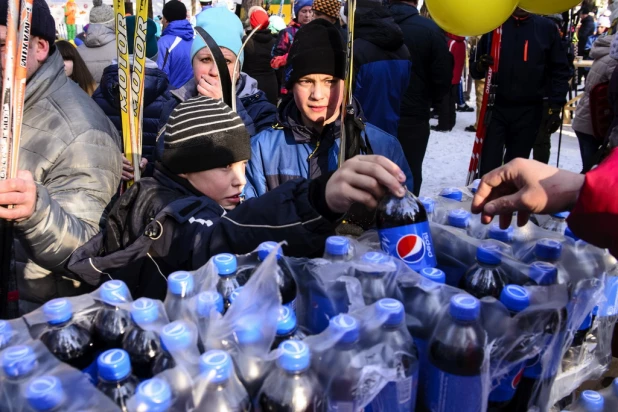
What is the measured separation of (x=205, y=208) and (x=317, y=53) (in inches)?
47.7

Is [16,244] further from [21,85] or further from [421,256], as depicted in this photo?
[421,256]

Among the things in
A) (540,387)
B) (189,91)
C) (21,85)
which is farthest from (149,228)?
(189,91)

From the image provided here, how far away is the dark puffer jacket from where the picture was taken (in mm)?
3549

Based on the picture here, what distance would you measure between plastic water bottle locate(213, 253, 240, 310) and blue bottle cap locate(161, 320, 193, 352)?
0.78 feet

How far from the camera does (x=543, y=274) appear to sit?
1.37 meters

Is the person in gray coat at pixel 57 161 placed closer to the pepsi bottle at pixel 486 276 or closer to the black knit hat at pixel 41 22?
the black knit hat at pixel 41 22

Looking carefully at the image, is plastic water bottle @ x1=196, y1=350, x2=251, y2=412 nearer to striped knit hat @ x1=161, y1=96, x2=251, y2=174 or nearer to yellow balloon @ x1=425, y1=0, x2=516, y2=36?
striped knit hat @ x1=161, y1=96, x2=251, y2=174

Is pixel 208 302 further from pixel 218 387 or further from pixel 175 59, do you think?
pixel 175 59

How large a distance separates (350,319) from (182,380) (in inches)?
14.3

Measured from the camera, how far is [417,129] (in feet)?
15.6

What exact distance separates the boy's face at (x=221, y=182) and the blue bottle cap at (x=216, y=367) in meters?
1.15

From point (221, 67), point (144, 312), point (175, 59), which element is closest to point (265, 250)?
point (144, 312)

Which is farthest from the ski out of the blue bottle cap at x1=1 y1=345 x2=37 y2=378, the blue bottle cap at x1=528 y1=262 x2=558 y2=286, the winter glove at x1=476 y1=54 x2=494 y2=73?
the blue bottle cap at x1=1 y1=345 x2=37 y2=378

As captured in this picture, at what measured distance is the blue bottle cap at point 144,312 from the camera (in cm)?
112
